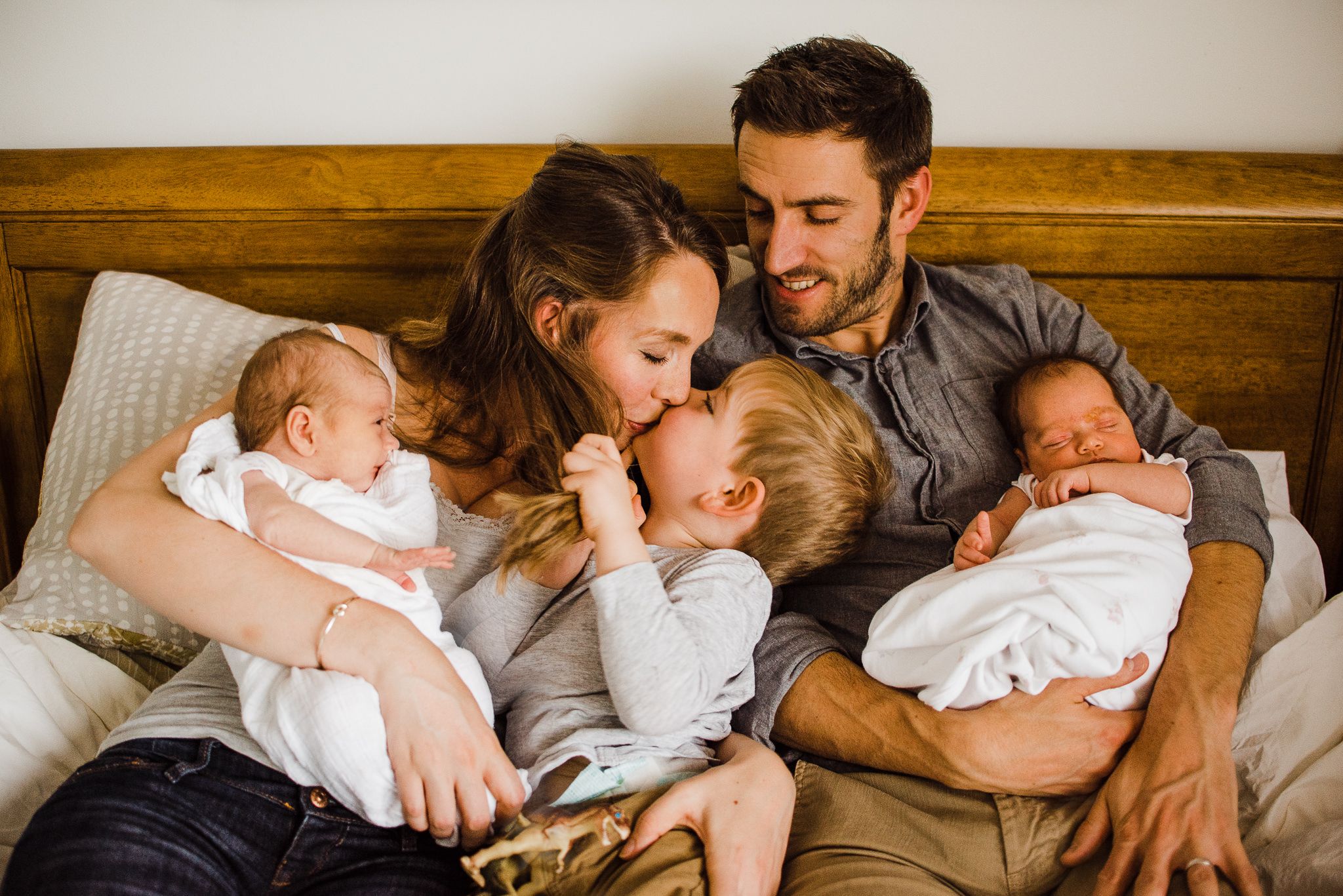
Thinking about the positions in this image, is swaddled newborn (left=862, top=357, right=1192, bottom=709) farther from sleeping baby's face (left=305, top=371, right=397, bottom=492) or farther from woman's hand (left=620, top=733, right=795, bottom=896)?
sleeping baby's face (left=305, top=371, right=397, bottom=492)

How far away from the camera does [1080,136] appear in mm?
1991

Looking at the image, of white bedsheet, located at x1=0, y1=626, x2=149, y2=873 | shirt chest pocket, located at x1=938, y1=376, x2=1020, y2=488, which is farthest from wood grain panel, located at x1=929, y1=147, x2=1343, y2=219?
white bedsheet, located at x1=0, y1=626, x2=149, y2=873

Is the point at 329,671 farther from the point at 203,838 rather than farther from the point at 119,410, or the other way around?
the point at 119,410

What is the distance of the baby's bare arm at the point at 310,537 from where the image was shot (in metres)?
1.12

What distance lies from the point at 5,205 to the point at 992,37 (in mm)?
2388

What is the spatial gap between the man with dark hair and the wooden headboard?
0.21 m

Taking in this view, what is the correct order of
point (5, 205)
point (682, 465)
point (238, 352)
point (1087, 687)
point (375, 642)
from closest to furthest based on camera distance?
point (375, 642), point (1087, 687), point (682, 465), point (238, 352), point (5, 205)

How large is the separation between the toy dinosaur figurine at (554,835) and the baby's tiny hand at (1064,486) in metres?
0.88

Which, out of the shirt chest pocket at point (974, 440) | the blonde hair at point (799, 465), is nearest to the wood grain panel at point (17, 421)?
the blonde hair at point (799, 465)

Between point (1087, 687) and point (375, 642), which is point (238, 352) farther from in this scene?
point (1087, 687)

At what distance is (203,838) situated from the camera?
1048mm

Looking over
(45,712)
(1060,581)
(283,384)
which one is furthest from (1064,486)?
(45,712)

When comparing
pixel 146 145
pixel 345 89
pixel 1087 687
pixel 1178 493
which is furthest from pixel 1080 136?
pixel 146 145

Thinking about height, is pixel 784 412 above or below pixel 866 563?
above
